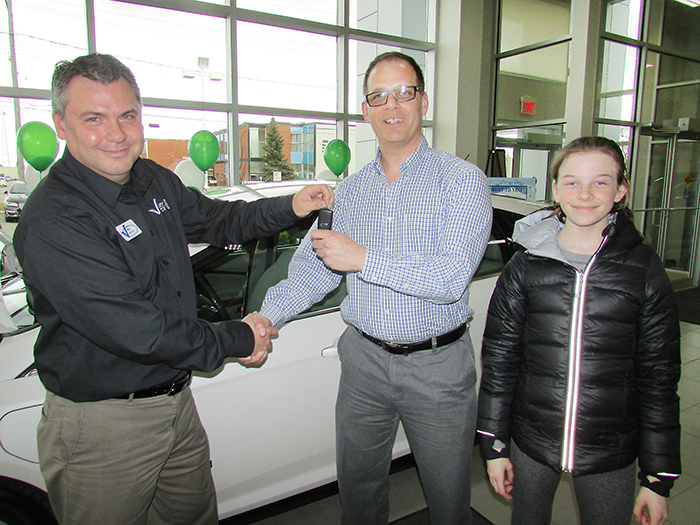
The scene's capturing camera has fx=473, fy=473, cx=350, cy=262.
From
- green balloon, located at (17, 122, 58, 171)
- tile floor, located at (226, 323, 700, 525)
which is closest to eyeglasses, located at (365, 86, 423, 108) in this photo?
tile floor, located at (226, 323, 700, 525)

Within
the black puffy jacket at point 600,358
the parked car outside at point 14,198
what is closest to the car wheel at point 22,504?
the black puffy jacket at point 600,358

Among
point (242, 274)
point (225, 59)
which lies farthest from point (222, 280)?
point (225, 59)

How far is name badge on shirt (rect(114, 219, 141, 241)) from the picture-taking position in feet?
3.96

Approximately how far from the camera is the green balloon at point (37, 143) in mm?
2758

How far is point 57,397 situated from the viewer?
1.22 metres

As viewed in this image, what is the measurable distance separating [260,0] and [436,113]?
2.90 metres

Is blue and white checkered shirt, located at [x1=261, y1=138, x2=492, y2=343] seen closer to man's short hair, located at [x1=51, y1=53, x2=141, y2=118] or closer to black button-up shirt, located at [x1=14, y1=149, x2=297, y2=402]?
black button-up shirt, located at [x1=14, y1=149, x2=297, y2=402]

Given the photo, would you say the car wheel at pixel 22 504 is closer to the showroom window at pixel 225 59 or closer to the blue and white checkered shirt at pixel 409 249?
the blue and white checkered shirt at pixel 409 249

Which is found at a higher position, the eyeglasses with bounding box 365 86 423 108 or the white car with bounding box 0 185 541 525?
the eyeglasses with bounding box 365 86 423 108

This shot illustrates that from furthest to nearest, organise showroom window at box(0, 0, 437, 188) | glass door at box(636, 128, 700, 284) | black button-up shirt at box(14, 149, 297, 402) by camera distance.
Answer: glass door at box(636, 128, 700, 284), showroom window at box(0, 0, 437, 188), black button-up shirt at box(14, 149, 297, 402)

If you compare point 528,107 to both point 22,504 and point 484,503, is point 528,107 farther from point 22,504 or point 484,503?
point 22,504

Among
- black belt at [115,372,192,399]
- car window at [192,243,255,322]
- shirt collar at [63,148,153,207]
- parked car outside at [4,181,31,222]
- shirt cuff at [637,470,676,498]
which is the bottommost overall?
shirt cuff at [637,470,676,498]

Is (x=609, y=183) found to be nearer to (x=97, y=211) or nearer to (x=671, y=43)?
(x=97, y=211)

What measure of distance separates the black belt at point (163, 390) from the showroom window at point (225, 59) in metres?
2.63
